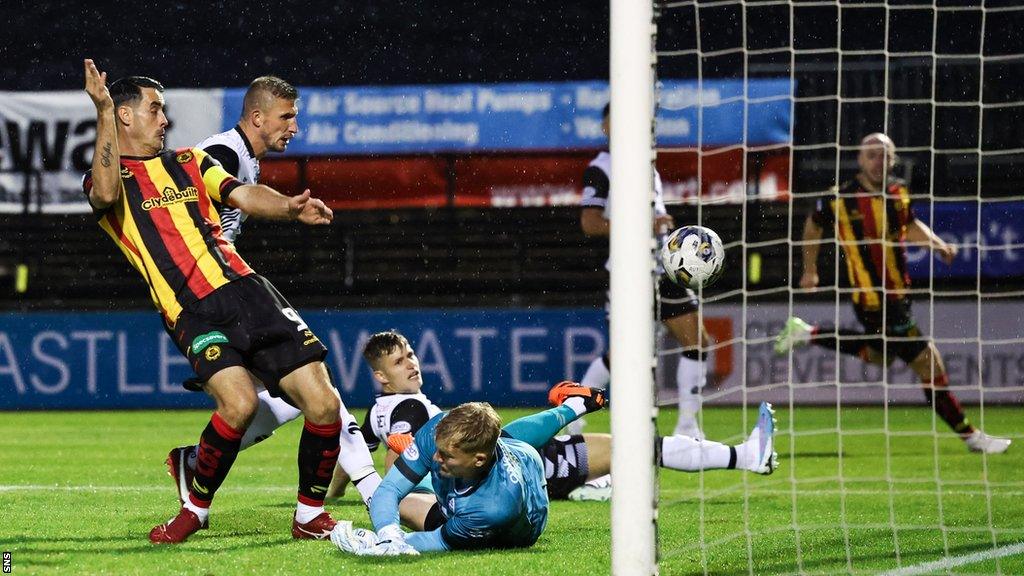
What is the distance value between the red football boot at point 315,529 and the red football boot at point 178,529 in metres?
0.33

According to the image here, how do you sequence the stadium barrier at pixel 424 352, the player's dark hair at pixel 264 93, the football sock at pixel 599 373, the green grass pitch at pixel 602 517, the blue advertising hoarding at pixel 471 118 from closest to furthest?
the green grass pitch at pixel 602 517
the player's dark hair at pixel 264 93
the football sock at pixel 599 373
the stadium barrier at pixel 424 352
the blue advertising hoarding at pixel 471 118

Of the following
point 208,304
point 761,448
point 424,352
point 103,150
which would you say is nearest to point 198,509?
point 208,304

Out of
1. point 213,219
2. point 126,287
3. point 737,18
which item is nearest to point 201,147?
point 213,219

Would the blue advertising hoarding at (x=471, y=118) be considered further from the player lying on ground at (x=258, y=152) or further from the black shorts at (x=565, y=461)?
the player lying on ground at (x=258, y=152)

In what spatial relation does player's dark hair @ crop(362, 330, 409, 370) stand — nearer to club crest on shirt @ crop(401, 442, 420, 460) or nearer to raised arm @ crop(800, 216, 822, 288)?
club crest on shirt @ crop(401, 442, 420, 460)

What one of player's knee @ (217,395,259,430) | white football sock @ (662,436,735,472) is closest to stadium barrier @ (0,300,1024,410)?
white football sock @ (662,436,735,472)

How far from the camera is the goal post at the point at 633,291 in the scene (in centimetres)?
→ 366

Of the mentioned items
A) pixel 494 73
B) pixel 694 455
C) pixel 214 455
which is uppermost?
pixel 494 73

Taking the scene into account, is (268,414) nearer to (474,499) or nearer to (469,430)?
(474,499)

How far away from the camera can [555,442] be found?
562 centimetres

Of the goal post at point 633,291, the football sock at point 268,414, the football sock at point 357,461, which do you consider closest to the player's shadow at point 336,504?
the football sock at point 268,414

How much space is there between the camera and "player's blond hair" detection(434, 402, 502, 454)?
13.7ft

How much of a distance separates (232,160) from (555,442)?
1.67m

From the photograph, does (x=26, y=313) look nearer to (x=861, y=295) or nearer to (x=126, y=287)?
(x=126, y=287)
